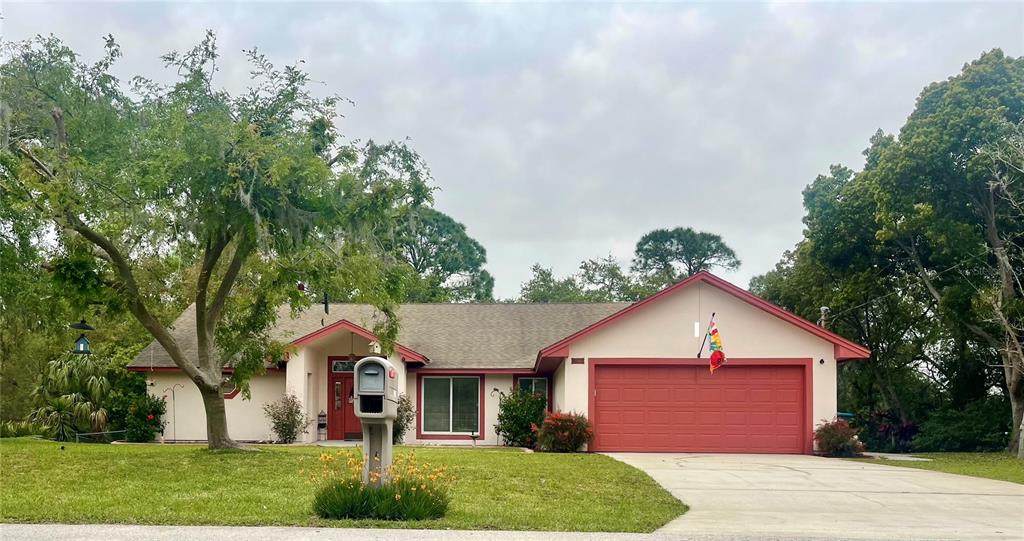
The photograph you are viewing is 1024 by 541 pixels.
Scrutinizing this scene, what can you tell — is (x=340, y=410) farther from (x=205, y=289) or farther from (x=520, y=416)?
(x=205, y=289)

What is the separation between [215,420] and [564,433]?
7.41 meters

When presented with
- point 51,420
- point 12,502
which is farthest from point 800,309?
point 12,502

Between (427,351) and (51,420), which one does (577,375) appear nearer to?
(427,351)

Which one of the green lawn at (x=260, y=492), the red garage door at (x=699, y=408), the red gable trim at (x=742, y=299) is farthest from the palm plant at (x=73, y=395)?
the red garage door at (x=699, y=408)

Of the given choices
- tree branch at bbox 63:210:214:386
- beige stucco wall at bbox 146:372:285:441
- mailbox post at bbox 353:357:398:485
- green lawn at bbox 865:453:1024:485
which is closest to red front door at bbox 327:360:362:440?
beige stucco wall at bbox 146:372:285:441

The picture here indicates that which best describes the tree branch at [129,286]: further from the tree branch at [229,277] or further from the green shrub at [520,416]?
the green shrub at [520,416]

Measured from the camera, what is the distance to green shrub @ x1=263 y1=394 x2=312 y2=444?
2216 cm

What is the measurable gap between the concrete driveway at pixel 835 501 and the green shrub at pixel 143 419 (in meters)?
12.9

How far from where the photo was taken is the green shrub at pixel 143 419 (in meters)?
22.8

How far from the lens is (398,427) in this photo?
887 inches

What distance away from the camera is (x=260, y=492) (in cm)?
1093

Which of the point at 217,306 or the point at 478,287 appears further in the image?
the point at 478,287

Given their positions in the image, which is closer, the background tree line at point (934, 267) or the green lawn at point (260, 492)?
the green lawn at point (260, 492)

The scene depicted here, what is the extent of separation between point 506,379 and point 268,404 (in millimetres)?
6251
